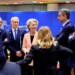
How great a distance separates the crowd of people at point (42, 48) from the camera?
11.0 ft

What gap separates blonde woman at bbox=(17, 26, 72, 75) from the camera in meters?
3.33

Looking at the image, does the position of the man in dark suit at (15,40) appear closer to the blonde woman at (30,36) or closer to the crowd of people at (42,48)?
the crowd of people at (42,48)

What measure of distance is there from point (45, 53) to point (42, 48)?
8 cm

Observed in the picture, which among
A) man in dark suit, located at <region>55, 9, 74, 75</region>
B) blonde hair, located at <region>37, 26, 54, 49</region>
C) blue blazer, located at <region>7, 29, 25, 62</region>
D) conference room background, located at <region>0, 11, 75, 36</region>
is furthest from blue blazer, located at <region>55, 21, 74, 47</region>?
conference room background, located at <region>0, 11, 75, 36</region>

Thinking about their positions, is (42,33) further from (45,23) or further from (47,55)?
(45,23)

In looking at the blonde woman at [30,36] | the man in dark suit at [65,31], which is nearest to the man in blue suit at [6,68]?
the man in dark suit at [65,31]

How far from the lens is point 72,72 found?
4.21m

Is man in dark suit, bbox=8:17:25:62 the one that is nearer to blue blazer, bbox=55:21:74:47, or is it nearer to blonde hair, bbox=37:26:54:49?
blue blazer, bbox=55:21:74:47

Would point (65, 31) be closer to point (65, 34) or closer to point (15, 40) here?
point (65, 34)

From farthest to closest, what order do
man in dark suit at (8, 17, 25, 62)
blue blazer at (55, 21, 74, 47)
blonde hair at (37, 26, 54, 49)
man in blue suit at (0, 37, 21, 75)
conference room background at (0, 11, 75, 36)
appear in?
1. conference room background at (0, 11, 75, 36)
2. man in dark suit at (8, 17, 25, 62)
3. blue blazer at (55, 21, 74, 47)
4. blonde hair at (37, 26, 54, 49)
5. man in blue suit at (0, 37, 21, 75)

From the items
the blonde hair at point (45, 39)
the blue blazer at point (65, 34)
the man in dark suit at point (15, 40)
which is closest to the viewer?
the blonde hair at point (45, 39)

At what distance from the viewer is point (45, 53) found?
333 cm

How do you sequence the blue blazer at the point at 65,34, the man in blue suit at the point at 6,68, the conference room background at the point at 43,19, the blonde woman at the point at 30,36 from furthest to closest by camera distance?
1. the conference room background at the point at 43,19
2. the blonde woman at the point at 30,36
3. the blue blazer at the point at 65,34
4. the man in blue suit at the point at 6,68

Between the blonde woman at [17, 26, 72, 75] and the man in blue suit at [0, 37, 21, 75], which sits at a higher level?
the man in blue suit at [0, 37, 21, 75]
